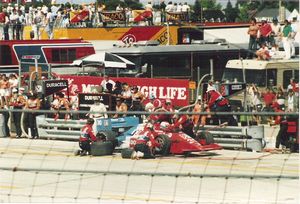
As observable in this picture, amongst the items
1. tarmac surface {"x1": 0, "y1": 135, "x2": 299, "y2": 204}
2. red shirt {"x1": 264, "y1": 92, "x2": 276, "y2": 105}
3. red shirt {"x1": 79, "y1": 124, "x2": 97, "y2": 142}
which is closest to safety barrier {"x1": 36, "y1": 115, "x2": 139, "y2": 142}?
red shirt {"x1": 79, "y1": 124, "x2": 97, "y2": 142}

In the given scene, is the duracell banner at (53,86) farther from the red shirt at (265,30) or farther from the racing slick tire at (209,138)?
the racing slick tire at (209,138)

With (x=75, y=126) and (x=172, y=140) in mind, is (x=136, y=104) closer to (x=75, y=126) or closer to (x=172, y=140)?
(x=75, y=126)

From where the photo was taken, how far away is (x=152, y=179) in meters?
15.0

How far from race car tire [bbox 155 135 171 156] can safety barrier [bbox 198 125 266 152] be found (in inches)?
44.2

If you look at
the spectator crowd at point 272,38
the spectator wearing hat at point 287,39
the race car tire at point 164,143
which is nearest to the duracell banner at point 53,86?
the spectator crowd at point 272,38

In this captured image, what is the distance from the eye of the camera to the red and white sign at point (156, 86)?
23891mm

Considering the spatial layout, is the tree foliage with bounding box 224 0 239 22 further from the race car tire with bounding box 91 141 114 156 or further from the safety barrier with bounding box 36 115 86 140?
the race car tire with bounding box 91 141 114 156

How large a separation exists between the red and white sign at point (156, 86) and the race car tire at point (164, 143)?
18.3 ft

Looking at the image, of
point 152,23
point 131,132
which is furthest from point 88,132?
point 152,23

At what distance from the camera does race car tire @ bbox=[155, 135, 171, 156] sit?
1799 centimetres

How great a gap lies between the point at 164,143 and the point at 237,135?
214 centimetres

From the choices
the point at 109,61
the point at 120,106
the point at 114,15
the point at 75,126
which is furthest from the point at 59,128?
the point at 114,15

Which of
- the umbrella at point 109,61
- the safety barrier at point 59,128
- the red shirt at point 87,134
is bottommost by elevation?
the safety barrier at point 59,128

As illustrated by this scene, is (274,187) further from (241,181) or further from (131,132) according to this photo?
(131,132)
